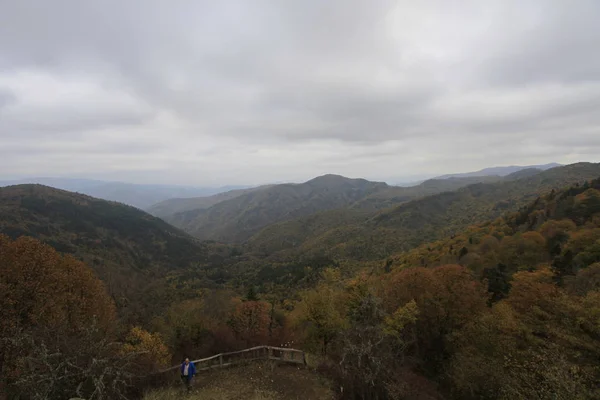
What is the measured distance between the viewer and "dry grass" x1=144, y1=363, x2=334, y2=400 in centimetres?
1716

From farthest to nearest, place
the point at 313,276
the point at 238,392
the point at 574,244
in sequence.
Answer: the point at 313,276 → the point at 574,244 → the point at 238,392

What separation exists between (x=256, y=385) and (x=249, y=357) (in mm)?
3812

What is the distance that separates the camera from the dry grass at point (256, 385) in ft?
56.3

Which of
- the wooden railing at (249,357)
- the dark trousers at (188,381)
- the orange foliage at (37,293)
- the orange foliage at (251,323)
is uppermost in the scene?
the orange foliage at (37,293)

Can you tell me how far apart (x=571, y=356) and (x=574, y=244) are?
129ft

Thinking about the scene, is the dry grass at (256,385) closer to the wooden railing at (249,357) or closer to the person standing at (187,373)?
the person standing at (187,373)

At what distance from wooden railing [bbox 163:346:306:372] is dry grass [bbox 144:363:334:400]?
1.70 feet

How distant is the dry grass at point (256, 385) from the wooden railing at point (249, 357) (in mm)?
518

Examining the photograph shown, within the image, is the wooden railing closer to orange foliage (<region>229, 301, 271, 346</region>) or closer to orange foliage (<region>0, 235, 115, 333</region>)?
orange foliage (<region>0, 235, 115, 333</region>)

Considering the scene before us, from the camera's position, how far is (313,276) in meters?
120

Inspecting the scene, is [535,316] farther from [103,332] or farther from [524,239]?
[524,239]

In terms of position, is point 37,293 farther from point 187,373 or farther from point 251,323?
point 251,323

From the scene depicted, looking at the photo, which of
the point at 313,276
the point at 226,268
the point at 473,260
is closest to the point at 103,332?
the point at 473,260

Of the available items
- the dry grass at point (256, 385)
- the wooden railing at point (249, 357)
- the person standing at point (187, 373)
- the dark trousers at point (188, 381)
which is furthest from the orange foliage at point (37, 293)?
the wooden railing at point (249, 357)
